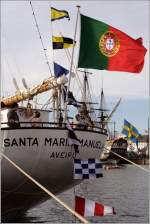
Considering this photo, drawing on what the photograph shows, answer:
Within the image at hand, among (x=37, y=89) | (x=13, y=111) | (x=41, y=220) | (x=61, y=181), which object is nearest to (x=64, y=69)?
(x=37, y=89)

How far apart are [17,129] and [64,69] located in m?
4.52

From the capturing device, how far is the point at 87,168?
20062 mm

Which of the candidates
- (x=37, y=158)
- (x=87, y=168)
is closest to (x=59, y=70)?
(x=37, y=158)

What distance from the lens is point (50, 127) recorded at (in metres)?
20.0

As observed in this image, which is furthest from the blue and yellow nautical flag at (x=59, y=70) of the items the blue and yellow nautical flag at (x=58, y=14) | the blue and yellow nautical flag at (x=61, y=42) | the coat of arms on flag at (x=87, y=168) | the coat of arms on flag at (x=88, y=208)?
the coat of arms on flag at (x=88, y=208)

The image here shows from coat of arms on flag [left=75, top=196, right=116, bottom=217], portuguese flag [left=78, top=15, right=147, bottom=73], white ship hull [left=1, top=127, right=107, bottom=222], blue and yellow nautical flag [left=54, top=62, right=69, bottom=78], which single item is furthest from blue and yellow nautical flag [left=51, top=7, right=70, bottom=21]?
coat of arms on flag [left=75, top=196, right=116, bottom=217]

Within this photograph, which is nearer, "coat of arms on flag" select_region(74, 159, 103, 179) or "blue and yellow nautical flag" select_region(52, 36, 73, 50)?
"coat of arms on flag" select_region(74, 159, 103, 179)

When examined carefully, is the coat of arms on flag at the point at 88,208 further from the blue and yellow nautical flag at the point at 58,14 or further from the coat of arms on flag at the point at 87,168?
the blue and yellow nautical flag at the point at 58,14

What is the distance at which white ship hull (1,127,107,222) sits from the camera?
64.6 feet

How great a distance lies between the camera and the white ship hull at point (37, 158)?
19.7 meters

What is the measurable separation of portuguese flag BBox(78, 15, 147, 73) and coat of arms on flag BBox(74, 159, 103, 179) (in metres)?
3.87

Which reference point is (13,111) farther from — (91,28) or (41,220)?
(41,220)

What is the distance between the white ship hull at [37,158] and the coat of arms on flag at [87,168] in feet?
1.92

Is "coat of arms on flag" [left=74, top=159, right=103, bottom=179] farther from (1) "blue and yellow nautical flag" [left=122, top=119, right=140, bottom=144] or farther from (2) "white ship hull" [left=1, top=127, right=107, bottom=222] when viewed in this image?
(1) "blue and yellow nautical flag" [left=122, top=119, right=140, bottom=144]
